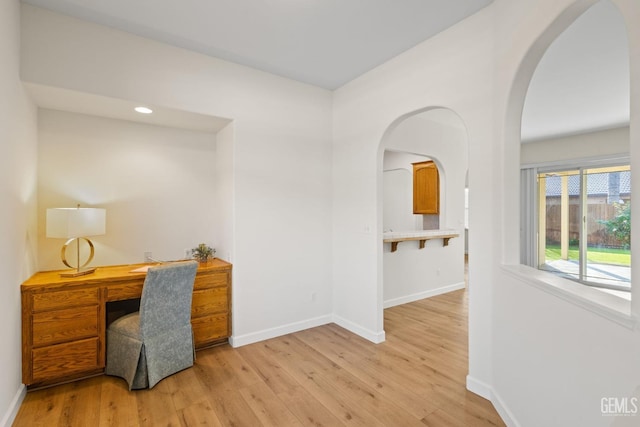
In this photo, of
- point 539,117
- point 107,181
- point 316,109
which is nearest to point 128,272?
point 107,181

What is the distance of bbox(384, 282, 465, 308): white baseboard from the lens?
457 cm

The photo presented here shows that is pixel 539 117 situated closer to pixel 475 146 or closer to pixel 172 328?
pixel 475 146

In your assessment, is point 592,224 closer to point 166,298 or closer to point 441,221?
point 441,221

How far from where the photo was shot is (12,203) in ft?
7.12

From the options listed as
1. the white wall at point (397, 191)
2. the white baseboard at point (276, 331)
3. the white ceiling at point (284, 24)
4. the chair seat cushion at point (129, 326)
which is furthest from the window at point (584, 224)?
the chair seat cushion at point (129, 326)

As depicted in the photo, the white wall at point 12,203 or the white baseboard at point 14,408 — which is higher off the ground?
the white wall at point 12,203

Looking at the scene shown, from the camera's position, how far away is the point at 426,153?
4.91m

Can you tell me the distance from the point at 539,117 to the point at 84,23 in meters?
6.24

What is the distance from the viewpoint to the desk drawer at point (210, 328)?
3100 millimetres

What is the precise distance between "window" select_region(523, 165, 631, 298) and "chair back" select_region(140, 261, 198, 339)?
22.9ft

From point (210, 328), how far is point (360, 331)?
164 cm

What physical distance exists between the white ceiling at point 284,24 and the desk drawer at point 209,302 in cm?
241

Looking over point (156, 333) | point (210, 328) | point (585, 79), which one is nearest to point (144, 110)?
point (156, 333)

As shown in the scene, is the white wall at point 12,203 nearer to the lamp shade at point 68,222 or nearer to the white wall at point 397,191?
the lamp shade at point 68,222
